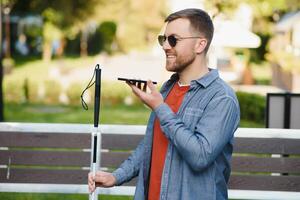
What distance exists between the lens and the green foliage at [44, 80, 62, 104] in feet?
73.5

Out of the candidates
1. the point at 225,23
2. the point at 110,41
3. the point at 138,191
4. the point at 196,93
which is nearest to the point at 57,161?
the point at 138,191

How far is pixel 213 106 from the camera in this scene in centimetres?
306

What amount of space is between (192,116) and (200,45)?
1.14 feet

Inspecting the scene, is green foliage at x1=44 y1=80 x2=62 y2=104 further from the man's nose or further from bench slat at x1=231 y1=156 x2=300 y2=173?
the man's nose

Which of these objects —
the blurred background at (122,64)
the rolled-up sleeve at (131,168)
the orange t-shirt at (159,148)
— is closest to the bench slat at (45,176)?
the blurred background at (122,64)

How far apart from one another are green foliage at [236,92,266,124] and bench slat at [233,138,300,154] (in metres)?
11.7

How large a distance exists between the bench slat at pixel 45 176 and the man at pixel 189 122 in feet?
7.84

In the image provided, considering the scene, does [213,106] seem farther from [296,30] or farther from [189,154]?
[296,30]

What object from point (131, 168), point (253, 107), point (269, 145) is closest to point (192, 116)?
point (131, 168)

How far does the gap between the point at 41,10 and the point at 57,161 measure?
113ft

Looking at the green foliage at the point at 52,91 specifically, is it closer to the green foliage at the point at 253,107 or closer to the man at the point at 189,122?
the green foliage at the point at 253,107

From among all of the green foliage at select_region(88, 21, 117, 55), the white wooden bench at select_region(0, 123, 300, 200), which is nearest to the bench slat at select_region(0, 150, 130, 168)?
the white wooden bench at select_region(0, 123, 300, 200)

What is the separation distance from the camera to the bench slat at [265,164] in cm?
559

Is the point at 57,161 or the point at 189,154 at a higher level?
the point at 189,154
